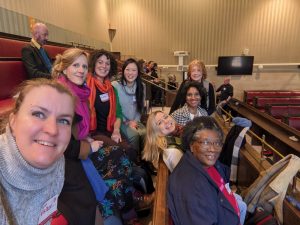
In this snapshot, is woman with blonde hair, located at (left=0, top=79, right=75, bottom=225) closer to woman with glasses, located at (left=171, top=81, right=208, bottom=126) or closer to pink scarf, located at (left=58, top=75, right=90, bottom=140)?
pink scarf, located at (left=58, top=75, right=90, bottom=140)

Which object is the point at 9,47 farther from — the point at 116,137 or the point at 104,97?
the point at 116,137

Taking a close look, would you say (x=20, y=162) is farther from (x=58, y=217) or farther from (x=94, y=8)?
(x=94, y=8)

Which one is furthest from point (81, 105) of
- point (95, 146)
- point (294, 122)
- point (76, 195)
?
point (294, 122)

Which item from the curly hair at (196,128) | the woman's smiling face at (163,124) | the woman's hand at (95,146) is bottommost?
the woman's hand at (95,146)

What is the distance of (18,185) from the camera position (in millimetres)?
653

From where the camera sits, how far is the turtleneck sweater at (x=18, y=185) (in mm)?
638

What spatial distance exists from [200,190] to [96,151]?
0.83 meters

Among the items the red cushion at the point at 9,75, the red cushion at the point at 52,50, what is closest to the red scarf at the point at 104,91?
the red cushion at the point at 9,75

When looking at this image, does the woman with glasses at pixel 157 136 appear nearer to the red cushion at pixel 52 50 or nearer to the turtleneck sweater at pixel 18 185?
the turtleneck sweater at pixel 18 185

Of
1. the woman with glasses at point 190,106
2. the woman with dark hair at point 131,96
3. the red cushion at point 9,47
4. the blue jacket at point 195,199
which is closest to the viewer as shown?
the blue jacket at point 195,199

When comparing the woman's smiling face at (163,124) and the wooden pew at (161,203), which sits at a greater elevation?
the woman's smiling face at (163,124)

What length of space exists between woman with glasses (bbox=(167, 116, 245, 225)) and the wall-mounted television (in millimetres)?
7304

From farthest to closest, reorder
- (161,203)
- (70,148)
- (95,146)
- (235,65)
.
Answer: (235,65) → (95,146) → (70,148) → (161,203)

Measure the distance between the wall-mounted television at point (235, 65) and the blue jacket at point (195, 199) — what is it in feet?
24.8
